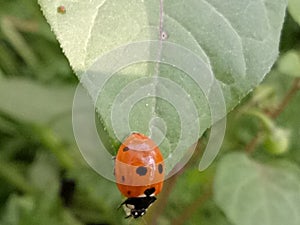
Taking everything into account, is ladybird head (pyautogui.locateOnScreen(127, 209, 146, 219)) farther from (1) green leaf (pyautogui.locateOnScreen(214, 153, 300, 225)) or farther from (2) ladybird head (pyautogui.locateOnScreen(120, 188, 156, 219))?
(1) green leaf (pyautogui.locateOnScreen(214, 153, 300, 225))

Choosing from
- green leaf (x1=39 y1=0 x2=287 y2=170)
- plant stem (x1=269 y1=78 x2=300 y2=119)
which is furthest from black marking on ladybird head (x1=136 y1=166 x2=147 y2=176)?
plant stem (x1=269 y1=78 x2=300 y2=119)

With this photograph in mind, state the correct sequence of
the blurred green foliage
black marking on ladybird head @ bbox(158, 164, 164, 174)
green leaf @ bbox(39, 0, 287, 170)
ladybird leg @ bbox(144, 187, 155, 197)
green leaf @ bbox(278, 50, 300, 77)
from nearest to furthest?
green leaf @ bbox(39, 0, 287, 170), black marking on ladybird head @ bbox(158, 164, 164, 174), ladybird leg @ bbox(144, 187, 155, 197), green leaf @ bbox(278, 50, 300, 77), the blurred green foliage

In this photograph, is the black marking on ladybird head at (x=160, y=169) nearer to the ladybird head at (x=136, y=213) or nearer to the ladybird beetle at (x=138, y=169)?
the ladybird beetle at (x=138, y=169)

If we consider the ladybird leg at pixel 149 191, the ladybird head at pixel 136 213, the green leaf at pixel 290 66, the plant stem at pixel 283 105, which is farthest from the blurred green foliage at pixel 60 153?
the ladybird leg at pixel 149 191

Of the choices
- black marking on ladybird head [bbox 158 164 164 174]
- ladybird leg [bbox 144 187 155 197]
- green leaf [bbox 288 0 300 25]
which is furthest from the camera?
green leaf [bbox 288 0 300 25]

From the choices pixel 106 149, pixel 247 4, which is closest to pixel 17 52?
pixel 106 149

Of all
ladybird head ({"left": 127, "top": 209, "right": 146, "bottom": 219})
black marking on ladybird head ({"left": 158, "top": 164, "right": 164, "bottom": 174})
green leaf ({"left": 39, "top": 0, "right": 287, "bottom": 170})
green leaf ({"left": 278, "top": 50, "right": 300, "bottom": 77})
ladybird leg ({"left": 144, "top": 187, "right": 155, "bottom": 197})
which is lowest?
ladybird head ({"left": 127, "top": 209, "right": 146, "bottom": 219})

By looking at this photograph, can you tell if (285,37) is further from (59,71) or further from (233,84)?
(233,84)
